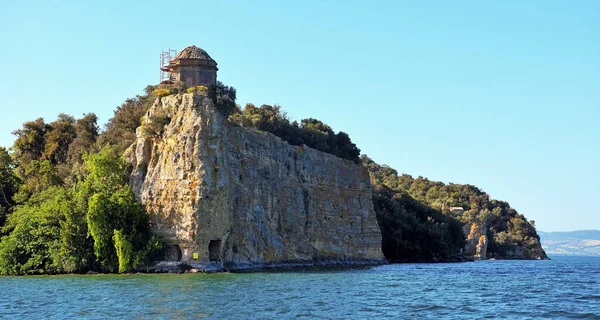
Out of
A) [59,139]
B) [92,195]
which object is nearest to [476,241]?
[59,139]

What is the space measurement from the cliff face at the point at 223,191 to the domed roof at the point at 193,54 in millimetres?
9257

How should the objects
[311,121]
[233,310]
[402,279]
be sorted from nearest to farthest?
[233,310]
[402,279]
[311,121]

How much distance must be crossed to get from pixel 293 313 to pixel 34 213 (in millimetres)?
29244

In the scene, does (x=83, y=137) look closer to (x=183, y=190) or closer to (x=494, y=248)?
(x=183, y=190)

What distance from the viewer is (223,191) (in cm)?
5078

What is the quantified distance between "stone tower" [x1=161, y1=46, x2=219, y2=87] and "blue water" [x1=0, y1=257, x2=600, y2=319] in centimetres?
2390

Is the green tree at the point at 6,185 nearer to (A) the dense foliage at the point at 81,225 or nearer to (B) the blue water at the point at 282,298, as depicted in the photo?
(A) the dense foliage at the point at 81,225

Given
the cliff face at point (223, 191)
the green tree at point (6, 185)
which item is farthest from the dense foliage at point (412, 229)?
the green tree at point (6, 185)

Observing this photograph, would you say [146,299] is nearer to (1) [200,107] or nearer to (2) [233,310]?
(2) [233,310]

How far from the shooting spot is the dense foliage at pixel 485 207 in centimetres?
12644

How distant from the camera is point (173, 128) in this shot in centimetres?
5228

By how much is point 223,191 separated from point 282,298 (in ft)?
62.2

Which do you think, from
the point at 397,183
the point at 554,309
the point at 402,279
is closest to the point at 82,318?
the point at 554,309

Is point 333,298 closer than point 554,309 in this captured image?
No
